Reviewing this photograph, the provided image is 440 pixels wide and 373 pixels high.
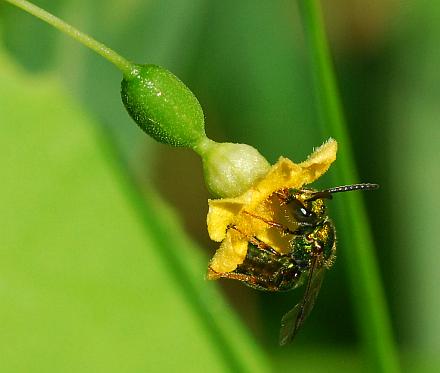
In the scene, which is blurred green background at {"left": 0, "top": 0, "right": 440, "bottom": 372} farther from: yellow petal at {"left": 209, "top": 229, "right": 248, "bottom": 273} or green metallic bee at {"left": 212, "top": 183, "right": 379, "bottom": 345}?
yellow petal at {"left": 209, "top": 229, "right": 248, "bottom": 273}

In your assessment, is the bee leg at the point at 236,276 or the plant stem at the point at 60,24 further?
the bee leg at the point at 236,276

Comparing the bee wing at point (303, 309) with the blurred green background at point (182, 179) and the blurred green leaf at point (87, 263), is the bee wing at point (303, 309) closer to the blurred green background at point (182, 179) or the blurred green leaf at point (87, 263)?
the blurred green background at point (182, 179)

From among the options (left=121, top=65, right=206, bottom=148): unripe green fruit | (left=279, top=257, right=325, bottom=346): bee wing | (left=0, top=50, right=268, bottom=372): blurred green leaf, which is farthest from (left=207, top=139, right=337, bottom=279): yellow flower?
(left=0, top=50, right=268, bottom=372): blurred green leaf

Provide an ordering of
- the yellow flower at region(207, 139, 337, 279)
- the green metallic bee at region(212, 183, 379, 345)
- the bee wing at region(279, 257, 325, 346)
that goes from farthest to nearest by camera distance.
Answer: the bee wing at region(279, 257, 325, 346) → the green metallic bee at region(212, 183, 379, 345) → the yellow flower at region(207, 139, 337, 279)


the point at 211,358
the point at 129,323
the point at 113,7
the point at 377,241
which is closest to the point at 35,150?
the point at 129,323

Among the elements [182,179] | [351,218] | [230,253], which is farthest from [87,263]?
[182,179]

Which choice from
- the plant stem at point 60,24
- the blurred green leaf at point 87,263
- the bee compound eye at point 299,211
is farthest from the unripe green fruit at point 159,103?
the blurred green leaf at point 87,263

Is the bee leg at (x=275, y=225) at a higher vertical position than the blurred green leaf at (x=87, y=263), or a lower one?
lower
